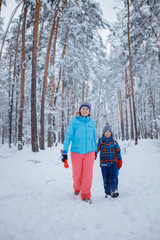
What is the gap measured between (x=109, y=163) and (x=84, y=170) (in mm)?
662

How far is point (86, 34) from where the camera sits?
35.1 ft

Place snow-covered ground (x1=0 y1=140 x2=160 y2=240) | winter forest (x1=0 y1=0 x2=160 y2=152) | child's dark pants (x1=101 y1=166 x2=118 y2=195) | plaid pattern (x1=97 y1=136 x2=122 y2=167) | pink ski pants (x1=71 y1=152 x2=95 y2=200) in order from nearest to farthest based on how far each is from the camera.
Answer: snow-covered ground (x1=0 y1=140 x2=160 y2=240)
pink ski pants (x1=71 y1=152 x2=95 y2=200)
child's dark pants (x1=101 y1=166 x2=118 y2=195)
plaid pattern (x1=97 y1=136 x2=122 y2=167)
winter forest (x1=0 y1=0 x2=160 y2=152)

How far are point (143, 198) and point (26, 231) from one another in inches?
97.0

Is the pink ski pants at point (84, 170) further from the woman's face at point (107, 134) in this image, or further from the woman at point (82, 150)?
the woman's face at point (107, 134)

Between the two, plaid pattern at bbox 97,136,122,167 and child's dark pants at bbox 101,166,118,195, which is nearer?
child's dark pants at bbox 101,166,118,195

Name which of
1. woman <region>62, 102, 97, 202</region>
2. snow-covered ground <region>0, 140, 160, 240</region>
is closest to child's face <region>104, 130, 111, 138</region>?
woman <region>62, 102, 97, 202</region>

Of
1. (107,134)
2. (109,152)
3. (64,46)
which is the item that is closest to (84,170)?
(109,152)

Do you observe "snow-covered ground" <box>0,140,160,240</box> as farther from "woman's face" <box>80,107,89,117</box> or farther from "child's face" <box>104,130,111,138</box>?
"woman's face" <box>80,107,89,117</box>

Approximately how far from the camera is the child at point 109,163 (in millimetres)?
3404

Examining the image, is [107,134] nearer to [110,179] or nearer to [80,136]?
[80,136]

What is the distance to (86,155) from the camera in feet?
10.6

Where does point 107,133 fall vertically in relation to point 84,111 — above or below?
below

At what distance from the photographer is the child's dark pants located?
11.0 feet

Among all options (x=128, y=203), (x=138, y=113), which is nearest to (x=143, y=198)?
(x=128, y=203)
